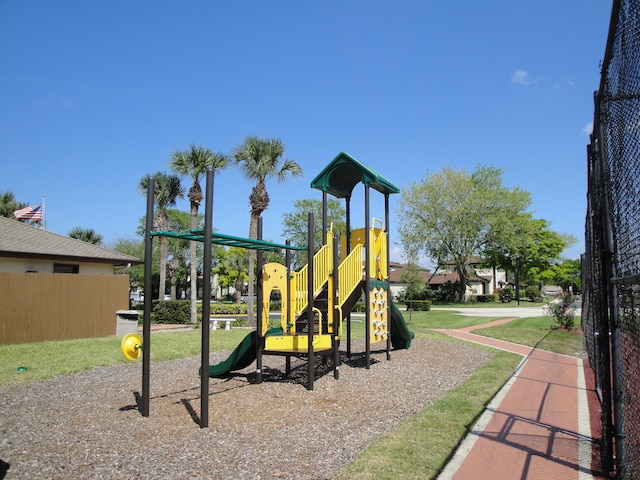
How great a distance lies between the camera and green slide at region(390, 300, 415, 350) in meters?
12.7

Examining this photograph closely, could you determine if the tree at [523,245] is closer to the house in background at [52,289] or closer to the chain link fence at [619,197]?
the house in background at [52,289]

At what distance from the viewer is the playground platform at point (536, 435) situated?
15.3ft

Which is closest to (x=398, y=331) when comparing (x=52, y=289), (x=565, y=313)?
(x=565, y=313)

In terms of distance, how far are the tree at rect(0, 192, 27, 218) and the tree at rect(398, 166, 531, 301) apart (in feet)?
105

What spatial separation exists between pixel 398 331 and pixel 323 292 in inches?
123

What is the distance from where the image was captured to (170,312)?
84.9 ft

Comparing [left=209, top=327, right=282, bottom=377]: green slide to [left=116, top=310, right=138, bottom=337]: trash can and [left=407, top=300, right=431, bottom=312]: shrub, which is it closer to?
[left=116, top=310, right=138, bottom=337]: trash can

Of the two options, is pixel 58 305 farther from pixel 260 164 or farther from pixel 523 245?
pixel 523 245

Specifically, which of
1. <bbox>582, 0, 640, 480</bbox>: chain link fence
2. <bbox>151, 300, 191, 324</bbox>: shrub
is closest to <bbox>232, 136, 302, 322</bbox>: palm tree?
<bbox>151, 300, 191, 324</bbox>: shrub

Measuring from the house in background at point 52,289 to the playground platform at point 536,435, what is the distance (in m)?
13.7

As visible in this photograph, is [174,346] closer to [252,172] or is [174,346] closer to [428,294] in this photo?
[252,172]

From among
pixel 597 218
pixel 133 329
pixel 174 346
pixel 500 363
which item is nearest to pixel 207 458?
pixel 597 218

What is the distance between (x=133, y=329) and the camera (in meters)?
17.9

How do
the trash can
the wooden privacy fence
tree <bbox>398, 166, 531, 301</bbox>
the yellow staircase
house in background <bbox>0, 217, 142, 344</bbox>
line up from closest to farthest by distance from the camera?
1. the yellow staircase
2. the wooden privacy fence
3. house in background <bbox>0, 217, 142, 344</bbox>
4. the trash can
5. tree <bbox>398, 166, 531, 301</bbox>
